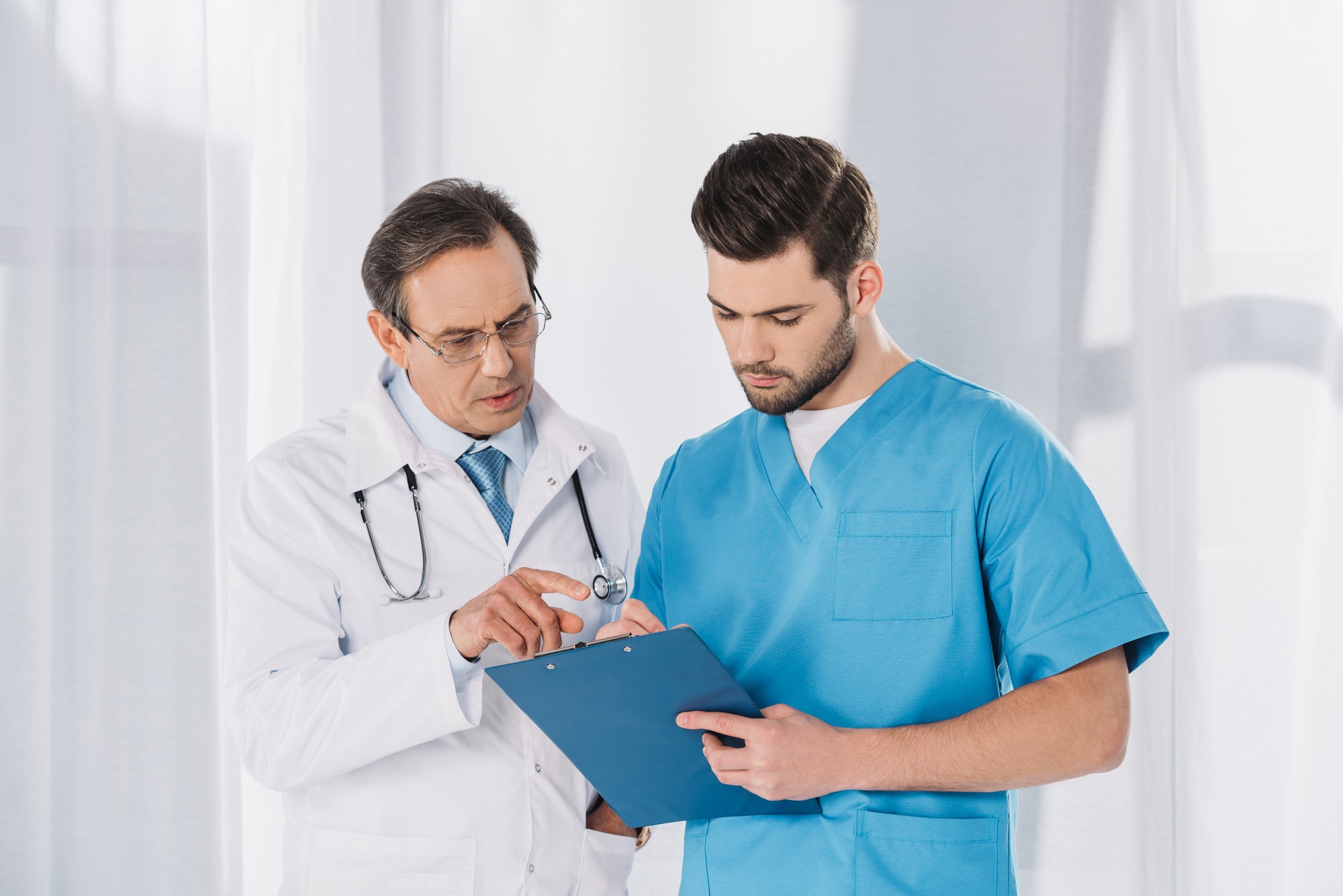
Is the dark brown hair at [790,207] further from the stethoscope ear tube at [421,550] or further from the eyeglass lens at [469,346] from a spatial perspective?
the stethoscope ear tube at [421,550]

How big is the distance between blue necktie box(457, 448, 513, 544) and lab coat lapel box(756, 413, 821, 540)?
40 cm

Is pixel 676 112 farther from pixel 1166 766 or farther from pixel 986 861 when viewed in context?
pixel 1166 766

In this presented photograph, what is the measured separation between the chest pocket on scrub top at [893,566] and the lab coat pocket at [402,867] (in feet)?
2.04

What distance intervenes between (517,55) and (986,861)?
173 centimetres

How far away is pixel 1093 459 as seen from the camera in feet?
6.83

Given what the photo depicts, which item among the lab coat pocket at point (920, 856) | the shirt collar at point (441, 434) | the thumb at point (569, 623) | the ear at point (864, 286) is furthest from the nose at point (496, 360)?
the lab coat pocket at point (920, 856)

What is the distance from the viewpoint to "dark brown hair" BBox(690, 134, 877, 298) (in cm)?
127

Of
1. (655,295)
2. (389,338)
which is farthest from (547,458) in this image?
(655,295)

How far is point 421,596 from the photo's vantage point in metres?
1.43

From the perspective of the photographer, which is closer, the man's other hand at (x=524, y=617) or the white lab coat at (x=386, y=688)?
the man's other hand at (x=524, y=617)

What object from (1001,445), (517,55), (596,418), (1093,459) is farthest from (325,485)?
(1093,459)

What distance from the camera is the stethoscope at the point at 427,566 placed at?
142 cm

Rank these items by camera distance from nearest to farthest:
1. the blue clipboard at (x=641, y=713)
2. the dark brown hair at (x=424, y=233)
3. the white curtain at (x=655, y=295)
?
the blue clipboard at (x=641, y=713)
the dark brown hair at (x=424, y=233)
the white curtain at (x=655, y=295)

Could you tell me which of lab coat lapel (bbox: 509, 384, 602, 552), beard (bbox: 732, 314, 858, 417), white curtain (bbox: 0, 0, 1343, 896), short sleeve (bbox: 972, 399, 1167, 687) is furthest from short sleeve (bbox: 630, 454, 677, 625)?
white curtain (bbox: 0, 0, 1343, 896)
